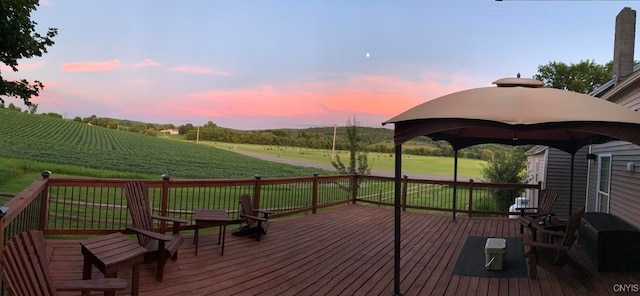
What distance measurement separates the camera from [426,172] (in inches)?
1428

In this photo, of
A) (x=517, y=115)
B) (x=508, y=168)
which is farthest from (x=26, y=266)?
(x=508, y=168)

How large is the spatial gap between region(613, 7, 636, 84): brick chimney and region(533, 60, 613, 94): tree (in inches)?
799

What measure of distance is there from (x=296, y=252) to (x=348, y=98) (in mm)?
23912

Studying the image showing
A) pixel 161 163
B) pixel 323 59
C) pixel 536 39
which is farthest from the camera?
pixel 161 163

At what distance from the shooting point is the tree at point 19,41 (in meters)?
7.70

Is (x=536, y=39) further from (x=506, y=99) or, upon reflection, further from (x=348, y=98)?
(x=348, y=98)

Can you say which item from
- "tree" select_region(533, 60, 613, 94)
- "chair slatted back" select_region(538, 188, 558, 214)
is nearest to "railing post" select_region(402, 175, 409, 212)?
"chair slatted back" select_region(538, 188, 558, 214)

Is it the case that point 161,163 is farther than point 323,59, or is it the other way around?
point 161,163

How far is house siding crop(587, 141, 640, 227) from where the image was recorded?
562 cm

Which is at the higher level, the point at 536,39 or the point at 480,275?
the point at 536,39

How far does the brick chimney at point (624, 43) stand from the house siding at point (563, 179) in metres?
4.07

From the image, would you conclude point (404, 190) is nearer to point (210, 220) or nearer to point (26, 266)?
point (210, 220)

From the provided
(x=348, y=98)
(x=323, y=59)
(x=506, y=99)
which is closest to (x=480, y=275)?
(x=506, y=99)

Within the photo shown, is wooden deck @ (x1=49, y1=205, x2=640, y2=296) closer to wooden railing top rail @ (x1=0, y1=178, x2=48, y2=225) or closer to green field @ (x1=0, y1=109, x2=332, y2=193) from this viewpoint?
wooden railing top rail @ (x1=0, y1=178, x2=48, y2=225)
